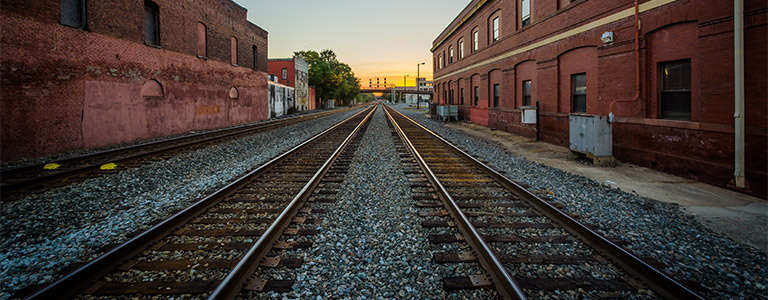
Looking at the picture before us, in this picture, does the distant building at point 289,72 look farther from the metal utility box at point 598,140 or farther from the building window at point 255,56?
the metal utility box at point 598,140

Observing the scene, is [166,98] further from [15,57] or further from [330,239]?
[330,239]

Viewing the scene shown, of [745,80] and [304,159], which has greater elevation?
[745,80]

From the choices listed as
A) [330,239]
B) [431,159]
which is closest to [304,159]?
[431,159]

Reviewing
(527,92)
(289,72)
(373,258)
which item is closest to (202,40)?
(527,92)

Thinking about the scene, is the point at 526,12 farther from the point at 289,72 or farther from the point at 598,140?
the point at 289,72

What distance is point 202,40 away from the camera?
67.4 ft

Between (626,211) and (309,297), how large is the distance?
5.00 meters

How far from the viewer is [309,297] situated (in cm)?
297

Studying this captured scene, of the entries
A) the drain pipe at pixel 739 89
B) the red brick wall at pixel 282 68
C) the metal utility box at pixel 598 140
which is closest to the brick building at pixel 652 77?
the drain pipe at pixel 739 89

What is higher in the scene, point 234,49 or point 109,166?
point 234,49

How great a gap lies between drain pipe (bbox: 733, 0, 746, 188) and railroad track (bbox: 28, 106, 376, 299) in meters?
7.54

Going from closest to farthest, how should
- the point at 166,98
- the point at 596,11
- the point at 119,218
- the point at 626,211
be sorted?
the point at 119,218 < the point at 626,211 < the point at 596,11 < the point at 166,98

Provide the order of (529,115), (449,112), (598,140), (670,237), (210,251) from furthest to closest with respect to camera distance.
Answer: (449,112) < (529,115) < (598,140) < (670,237) < (210,251)

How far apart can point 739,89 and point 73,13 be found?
1871 centimetres
